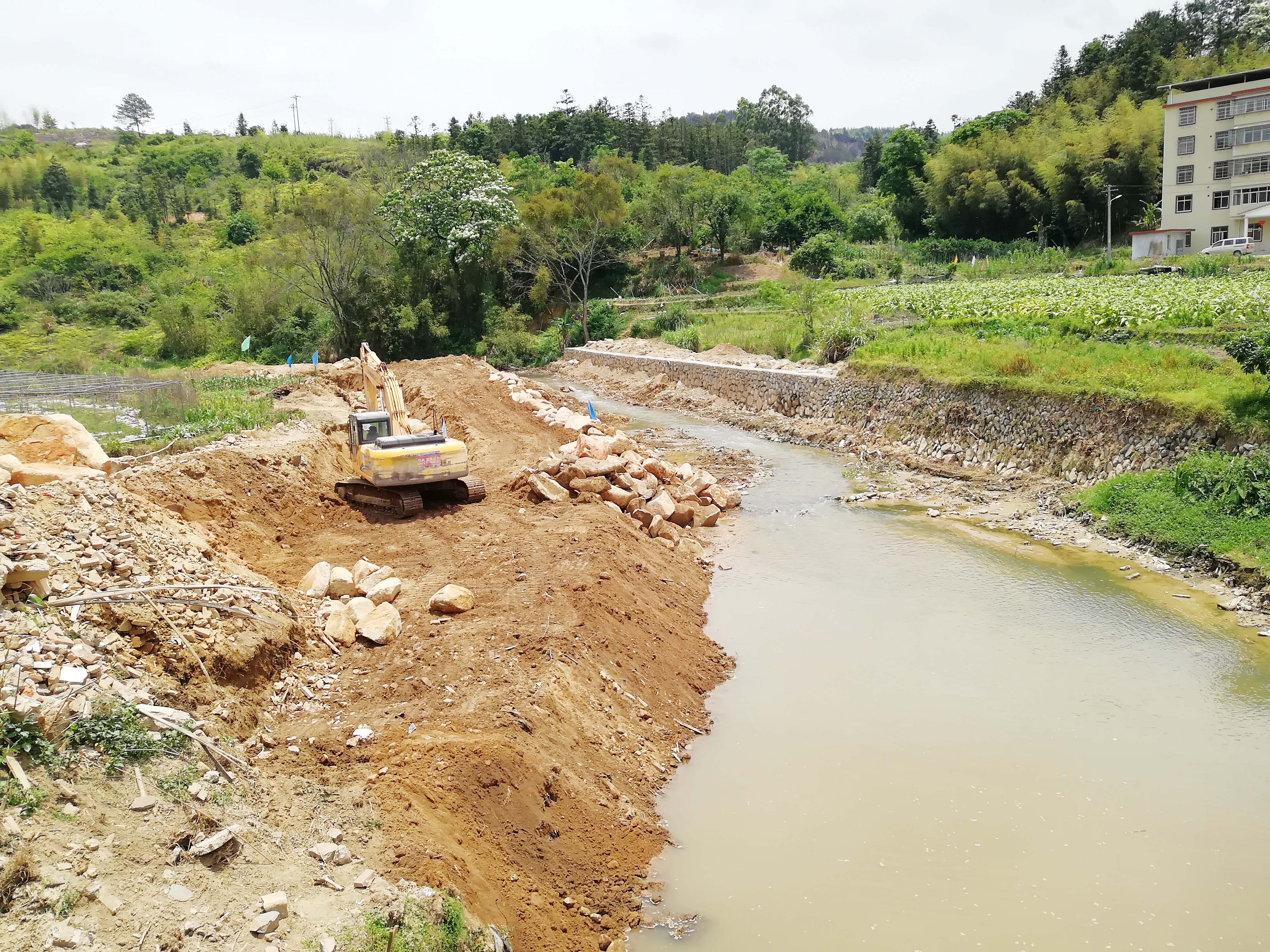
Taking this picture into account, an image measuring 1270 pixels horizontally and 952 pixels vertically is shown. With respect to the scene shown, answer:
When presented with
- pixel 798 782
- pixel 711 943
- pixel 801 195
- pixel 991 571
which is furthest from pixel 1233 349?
pixel 801 195

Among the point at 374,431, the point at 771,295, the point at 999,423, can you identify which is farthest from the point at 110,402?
the point at 771,295

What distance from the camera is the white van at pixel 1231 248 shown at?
35.3 m

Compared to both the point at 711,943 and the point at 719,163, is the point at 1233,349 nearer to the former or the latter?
the point at 711,943

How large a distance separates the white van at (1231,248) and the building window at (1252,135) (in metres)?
4.38

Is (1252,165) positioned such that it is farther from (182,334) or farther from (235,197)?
(235,197)

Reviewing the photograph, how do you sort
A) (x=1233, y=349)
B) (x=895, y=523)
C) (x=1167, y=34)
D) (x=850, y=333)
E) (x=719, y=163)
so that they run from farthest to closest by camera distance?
(x=719, y=163) < (x=1167, y=34) < (x=850, y=333) < (x=895, y=523) < (x=1233, y=349)

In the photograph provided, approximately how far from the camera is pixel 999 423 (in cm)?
1873

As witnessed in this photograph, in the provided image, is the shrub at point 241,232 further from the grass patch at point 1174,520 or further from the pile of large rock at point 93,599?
the grass patch at point 1174,520

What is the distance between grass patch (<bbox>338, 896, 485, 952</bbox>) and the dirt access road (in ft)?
1.01

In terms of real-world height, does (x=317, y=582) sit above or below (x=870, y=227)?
below

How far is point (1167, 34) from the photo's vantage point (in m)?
62.6

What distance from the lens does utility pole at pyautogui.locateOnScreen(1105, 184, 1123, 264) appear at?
40938 mm

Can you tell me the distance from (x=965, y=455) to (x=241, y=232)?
53.7 metres

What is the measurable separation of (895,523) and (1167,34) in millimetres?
65517
